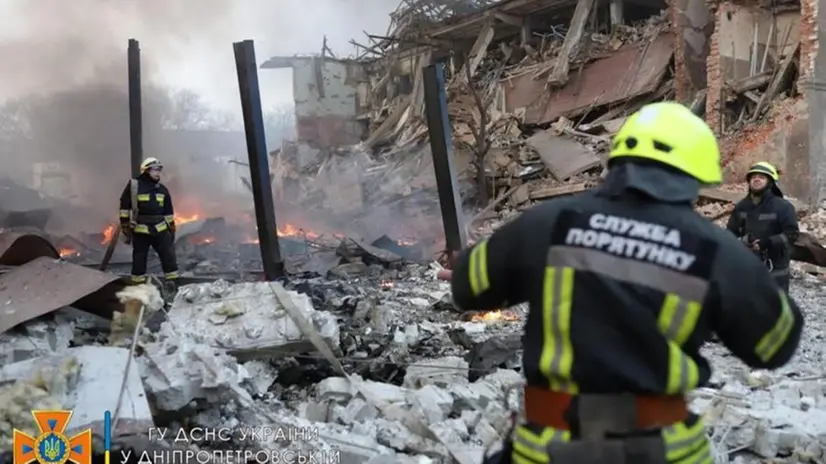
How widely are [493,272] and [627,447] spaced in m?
0.50

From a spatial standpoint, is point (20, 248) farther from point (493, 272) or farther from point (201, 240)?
point (201, 240)

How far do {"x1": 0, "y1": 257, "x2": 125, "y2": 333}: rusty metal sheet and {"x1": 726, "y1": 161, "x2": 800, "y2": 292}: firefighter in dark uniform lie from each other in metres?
4.67

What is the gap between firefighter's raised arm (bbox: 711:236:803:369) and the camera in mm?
1559

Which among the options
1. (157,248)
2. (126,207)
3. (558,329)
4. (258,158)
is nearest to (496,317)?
(258,158)

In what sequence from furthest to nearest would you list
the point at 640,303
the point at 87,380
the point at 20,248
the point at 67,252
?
1. the point at 67,252
2. the point at 20,248
3. the point at 87,380
4. the point at 640,303

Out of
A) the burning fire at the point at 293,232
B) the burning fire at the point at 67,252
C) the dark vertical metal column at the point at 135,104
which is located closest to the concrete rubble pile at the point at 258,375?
the dark vertical metal column at the point at 135,104

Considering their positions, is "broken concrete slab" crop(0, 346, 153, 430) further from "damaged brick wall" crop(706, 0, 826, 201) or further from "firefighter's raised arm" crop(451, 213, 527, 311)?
"damaged brick wall" crop(706, 0, 826, 201)

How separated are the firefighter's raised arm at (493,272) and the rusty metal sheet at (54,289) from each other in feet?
9.79

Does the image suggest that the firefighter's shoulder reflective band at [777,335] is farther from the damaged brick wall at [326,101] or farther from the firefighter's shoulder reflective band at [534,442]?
the damaged brick wall at [326,101]

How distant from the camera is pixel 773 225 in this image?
5598 mm

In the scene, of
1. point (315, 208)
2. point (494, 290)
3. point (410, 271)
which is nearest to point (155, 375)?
point (494, 290)

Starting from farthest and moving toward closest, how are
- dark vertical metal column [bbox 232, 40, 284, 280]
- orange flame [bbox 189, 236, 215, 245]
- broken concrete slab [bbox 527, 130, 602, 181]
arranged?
1. broken concrete slab [bbox 527, 130, 602, 181]
2. orange flame [bbox 189, 236, 215, 245]
3. dark vertical metal column [bbox 232, 40, 284, 280]

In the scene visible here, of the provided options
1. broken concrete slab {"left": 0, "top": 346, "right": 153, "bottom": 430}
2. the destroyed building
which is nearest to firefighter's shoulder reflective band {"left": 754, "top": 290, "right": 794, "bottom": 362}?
the destroyed building

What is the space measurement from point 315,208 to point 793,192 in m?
10.3
